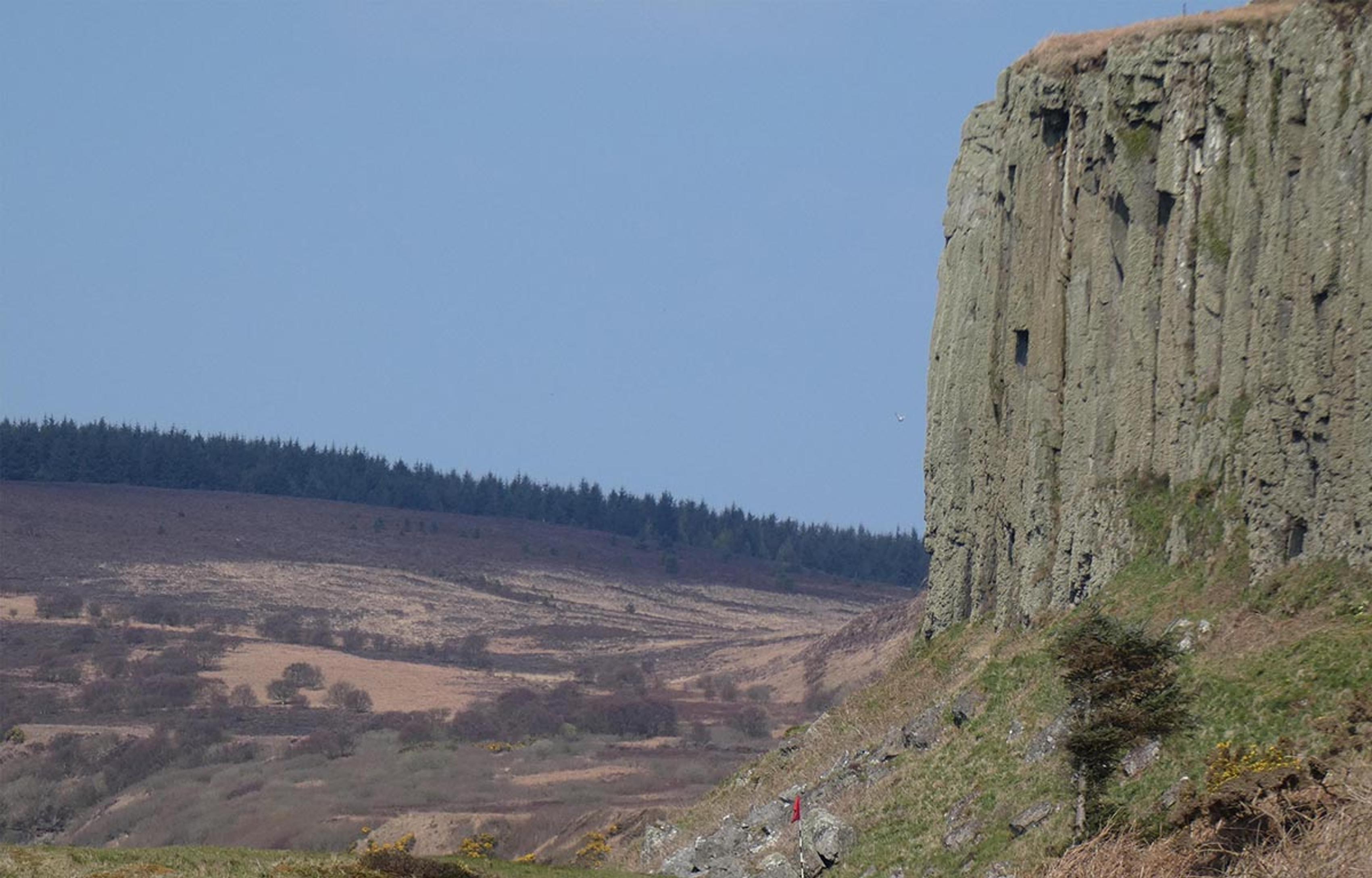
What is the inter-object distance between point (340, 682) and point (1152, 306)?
334 ft

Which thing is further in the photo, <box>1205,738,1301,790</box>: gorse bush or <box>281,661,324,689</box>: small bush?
<box>281,661,324,689</box>: small bush

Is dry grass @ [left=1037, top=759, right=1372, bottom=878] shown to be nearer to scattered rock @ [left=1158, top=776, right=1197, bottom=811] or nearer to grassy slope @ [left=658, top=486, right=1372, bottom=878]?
scattered rock @ [left=1158, top=776, right=1197, bottom=811]

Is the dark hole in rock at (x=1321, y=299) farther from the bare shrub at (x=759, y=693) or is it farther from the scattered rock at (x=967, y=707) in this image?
the bare shrub at (x=759, y=693)

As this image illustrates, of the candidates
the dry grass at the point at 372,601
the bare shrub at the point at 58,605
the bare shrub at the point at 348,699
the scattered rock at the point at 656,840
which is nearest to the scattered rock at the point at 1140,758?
the scattered rock at the point at 656,840

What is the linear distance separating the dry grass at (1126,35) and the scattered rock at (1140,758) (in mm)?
15980

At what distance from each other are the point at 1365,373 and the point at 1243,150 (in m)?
7.51

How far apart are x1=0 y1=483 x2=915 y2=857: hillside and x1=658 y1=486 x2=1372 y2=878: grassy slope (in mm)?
26909

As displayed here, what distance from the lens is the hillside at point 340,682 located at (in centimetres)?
8606

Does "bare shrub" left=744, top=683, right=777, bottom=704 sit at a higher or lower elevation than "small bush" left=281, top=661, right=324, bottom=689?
higher

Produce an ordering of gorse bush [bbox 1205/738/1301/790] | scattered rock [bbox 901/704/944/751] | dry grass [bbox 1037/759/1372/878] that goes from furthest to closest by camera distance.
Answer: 1. scattered rock [bbox 901/704/944/751]
2. gorse bush [bbox 1205/738/1301/790]
3. dry grass [bbox 1037/759/1372/878]

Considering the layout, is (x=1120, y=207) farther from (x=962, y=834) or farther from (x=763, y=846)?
(x=763, y=846)

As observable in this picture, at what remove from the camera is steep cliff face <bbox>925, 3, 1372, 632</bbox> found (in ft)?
114

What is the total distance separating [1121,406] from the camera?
42.9 m

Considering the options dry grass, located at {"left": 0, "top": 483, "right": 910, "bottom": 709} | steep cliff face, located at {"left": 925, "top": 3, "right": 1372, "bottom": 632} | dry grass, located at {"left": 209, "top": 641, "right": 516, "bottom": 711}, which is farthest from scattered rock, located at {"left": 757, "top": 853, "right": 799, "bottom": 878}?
dry grass, located at {"left": 0, "top": 483, "right": 910, "bottom": 709}
